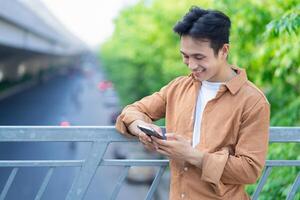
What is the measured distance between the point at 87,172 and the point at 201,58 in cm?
98

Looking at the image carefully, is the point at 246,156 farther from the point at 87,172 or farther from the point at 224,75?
the point at 87,172

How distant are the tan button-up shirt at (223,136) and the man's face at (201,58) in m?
0.11

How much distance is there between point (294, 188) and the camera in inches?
118

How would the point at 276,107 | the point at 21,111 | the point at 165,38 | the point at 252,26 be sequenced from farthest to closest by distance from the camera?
the point at 21,111, the point at 165,38, the point at 276,107, the point at 252,26

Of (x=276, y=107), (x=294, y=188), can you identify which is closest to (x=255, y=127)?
(x=294, y=188)

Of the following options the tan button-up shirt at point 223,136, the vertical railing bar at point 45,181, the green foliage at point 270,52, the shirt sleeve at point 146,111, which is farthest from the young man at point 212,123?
the green foliage at point 270,52

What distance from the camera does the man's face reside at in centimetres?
227

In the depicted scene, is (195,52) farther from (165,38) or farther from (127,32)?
(127,32)

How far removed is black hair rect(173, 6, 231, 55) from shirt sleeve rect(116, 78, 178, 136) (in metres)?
0.43

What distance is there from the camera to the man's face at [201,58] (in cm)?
227

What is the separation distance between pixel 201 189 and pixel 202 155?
23cm

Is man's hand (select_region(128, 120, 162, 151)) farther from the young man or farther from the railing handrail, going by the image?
the railing handrail

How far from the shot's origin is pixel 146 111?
2756mm

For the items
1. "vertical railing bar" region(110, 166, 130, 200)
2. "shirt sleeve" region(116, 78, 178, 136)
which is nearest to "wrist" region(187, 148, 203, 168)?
"shirt sleeve" region(116, 78, 178, 136)
